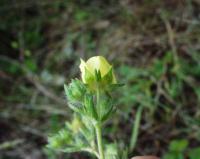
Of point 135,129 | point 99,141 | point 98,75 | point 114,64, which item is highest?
point 114,64

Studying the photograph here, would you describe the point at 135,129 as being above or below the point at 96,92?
above

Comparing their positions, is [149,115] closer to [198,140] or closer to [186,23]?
[198,140]

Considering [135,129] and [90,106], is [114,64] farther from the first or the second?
[90,106]

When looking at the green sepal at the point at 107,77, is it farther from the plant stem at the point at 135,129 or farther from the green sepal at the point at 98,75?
the plant stem at the point at 135,129

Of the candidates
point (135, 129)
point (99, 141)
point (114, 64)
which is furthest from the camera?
point (114, 64)

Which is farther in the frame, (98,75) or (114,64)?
(114,64)

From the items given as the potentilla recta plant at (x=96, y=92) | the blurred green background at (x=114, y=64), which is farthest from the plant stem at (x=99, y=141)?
the blurred green background at (x=114, y=64)

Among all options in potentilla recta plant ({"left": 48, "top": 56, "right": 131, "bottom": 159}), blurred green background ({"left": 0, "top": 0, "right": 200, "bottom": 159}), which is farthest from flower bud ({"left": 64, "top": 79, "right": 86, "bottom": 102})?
blurred green background ({"left": 0, "top": 0, "right": 200, "bottom": 159})

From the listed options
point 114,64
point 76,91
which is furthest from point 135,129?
point 76,91

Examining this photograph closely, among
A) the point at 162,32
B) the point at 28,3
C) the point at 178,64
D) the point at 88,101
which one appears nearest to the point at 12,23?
the point at 28,3
